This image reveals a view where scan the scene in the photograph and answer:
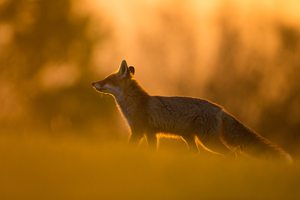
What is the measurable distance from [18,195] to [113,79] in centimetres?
1171

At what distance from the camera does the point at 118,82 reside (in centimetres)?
1773

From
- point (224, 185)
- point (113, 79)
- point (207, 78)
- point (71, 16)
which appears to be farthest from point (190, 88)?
point (224, 185)

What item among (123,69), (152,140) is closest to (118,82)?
(123,69)

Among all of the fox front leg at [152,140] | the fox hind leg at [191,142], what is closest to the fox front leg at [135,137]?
the fox front leg at [152,140]

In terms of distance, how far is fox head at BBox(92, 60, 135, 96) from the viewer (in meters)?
17.6

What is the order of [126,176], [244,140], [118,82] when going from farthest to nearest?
[118,82]
[244,140]
[126,176]

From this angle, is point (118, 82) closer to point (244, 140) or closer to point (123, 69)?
point (123, 69)

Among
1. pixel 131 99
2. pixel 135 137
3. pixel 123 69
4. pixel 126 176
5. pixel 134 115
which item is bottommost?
pixel 126 176

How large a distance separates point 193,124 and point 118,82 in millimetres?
2522

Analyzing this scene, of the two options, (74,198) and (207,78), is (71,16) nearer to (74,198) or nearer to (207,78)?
(207,78)

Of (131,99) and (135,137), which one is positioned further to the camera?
(131,99)

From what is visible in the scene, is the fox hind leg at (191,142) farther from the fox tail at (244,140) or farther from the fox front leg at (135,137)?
the fox front leg at (135,137)

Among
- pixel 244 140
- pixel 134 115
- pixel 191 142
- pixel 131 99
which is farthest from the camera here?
pixel 131 99

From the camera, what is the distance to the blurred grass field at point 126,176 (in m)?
6.68
